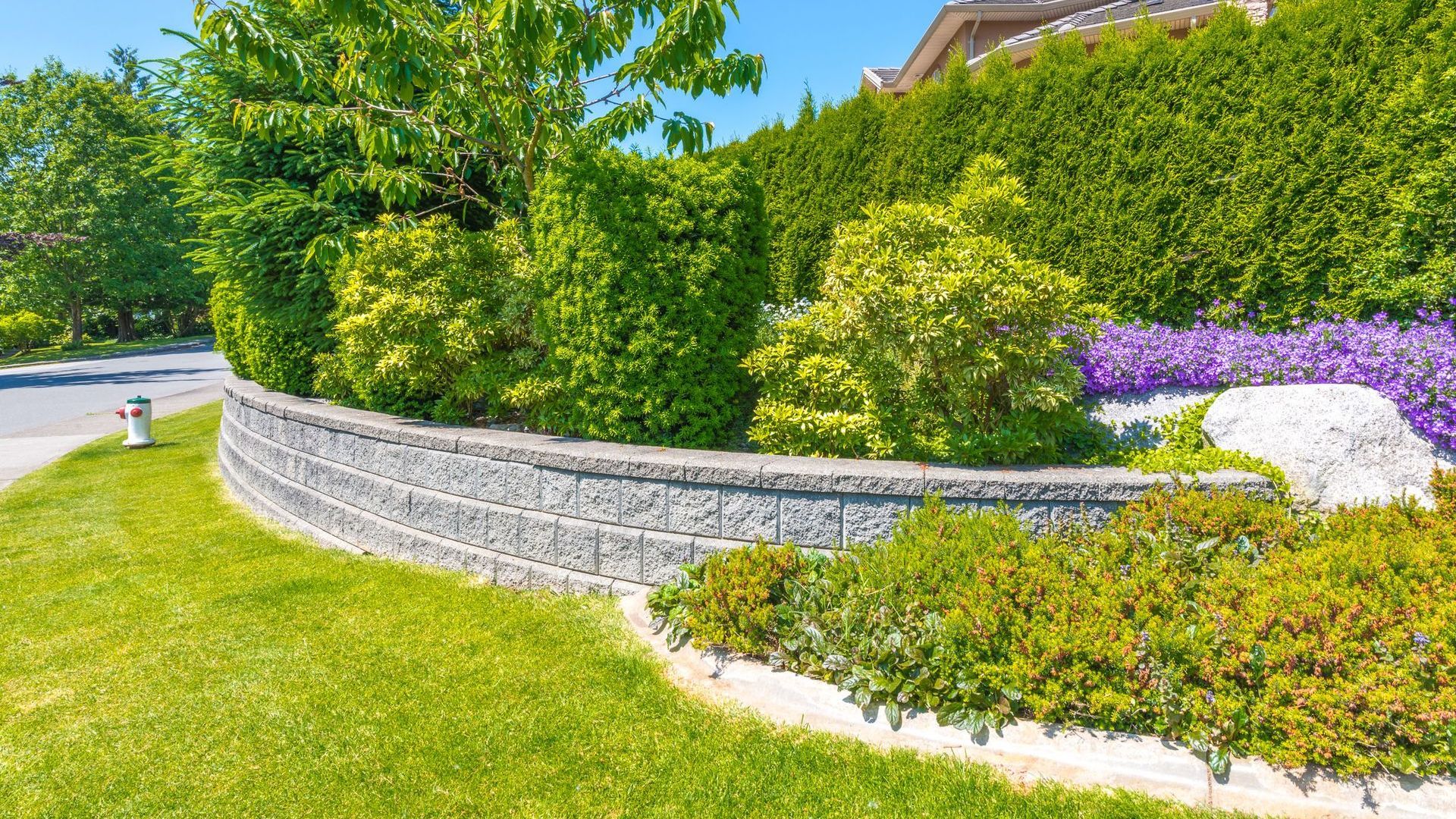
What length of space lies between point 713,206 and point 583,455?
170 cm

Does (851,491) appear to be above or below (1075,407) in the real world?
below

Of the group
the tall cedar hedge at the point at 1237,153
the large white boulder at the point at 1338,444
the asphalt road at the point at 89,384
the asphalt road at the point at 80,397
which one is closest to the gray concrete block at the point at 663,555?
the large white boulder at the point at 1338,444

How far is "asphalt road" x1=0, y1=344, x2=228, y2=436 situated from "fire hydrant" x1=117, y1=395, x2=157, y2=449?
2.71 meters

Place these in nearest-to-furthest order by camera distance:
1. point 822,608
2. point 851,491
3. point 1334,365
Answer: point 822,608, point 851,491, point 1334,365

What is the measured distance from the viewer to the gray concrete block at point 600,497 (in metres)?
3.93

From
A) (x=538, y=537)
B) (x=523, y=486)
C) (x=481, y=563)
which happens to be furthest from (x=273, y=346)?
(x=538, y=537)

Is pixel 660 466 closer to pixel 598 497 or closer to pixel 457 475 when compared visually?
pixel 598 497

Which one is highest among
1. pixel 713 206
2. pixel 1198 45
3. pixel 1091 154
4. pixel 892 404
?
pixel 1198 45

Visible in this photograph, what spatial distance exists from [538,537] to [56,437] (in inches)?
420

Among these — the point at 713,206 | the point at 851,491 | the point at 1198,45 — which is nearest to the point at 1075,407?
the point at 851,491

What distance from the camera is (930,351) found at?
3.69 m

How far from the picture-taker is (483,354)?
5.26 meters

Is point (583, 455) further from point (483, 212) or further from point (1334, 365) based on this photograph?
point (1334, 365)

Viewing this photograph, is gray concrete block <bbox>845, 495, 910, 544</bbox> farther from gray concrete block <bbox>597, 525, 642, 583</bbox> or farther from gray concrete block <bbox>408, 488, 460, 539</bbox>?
gray concrete block <bbox>408, 488, 460, 539</bbox>
